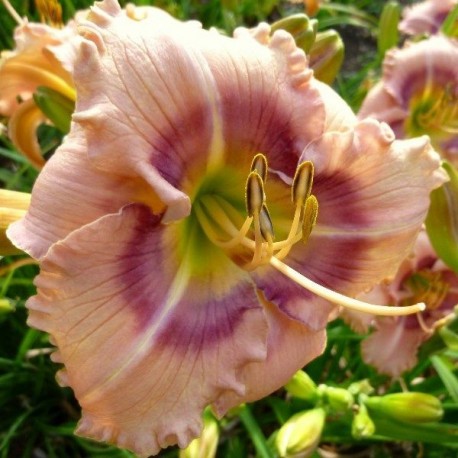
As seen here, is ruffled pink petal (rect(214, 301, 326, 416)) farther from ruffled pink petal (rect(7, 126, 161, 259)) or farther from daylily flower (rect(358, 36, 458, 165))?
daylily flower (rect(358, 36, 458, 165))

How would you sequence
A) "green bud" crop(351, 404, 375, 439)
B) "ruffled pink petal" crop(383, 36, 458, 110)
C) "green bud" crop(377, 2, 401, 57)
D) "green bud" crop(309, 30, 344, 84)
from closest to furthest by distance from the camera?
"green bud" crop(351, 404, 375, 439), "green bud" crop(309, 30, 344, 84), "ruffled pink petal" crop(383, 36, 458, 110), "green bud" crop(377, 2, 401, 57)

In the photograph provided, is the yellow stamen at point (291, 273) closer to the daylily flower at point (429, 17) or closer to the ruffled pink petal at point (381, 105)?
the ruffled pink petal at point (381, 105)

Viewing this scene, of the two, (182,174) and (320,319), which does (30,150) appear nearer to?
(182,174)

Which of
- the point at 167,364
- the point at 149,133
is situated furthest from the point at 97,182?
the point at 167,364

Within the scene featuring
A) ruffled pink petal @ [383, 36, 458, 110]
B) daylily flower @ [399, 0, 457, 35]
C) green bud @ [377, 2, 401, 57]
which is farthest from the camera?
daylily flower @ [399, 0, 457, 35]

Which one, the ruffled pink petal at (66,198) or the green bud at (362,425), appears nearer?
the ruffled pink petal at (66,198)

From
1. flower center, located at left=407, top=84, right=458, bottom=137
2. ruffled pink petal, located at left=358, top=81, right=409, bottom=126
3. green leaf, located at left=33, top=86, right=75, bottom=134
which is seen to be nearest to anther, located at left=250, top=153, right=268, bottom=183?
green leaf, located at left=33, top=86, right=75, bottom=134

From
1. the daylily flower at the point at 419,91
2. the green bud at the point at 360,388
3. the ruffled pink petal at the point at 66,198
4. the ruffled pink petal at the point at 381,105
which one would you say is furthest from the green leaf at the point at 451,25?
the ruffled pink petal at the point at 66,198
